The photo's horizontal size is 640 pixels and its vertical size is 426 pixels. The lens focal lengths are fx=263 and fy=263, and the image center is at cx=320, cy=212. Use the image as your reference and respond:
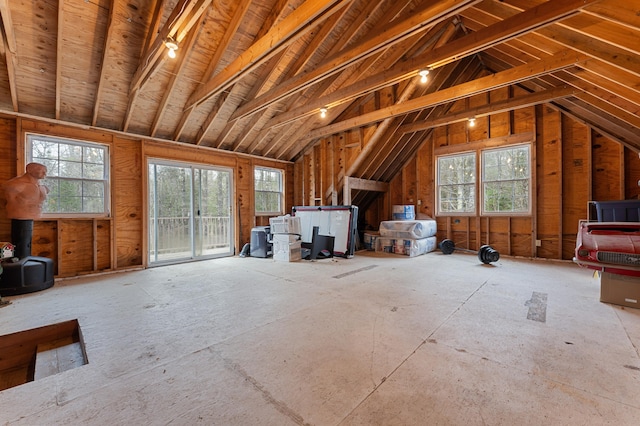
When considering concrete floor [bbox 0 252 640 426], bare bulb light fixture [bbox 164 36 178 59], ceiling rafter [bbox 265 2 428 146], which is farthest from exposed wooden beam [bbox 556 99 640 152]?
bare bulb light fixture [bbox 164 36 178 59]

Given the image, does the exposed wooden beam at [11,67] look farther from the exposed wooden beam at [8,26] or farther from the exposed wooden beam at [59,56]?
the exposed wooden beam at [59,56]

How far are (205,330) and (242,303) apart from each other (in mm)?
728

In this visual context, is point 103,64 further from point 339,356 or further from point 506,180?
point 506,180

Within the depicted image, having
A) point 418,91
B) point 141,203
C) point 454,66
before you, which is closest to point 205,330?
point 141,203

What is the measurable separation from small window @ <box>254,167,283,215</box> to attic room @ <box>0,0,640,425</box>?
0.19 ft

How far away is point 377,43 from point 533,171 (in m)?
5.03

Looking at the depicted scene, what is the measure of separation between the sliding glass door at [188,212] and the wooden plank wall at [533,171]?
2.49 m

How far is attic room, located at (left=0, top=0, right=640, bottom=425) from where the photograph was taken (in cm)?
169

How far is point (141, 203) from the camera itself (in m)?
5.37

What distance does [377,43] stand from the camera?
3.09 meters

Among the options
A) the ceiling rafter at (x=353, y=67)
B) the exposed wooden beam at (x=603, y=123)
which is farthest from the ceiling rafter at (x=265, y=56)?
the exposed wooden beam at (x=603, y=123)

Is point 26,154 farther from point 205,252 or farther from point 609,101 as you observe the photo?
point 609,101

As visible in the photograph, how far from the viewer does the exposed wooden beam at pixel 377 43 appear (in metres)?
2.56

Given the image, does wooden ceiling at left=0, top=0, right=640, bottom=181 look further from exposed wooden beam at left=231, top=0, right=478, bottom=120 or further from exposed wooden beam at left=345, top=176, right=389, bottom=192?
exposed wooden beam at left=345, top=176, right=389, bottom=192
